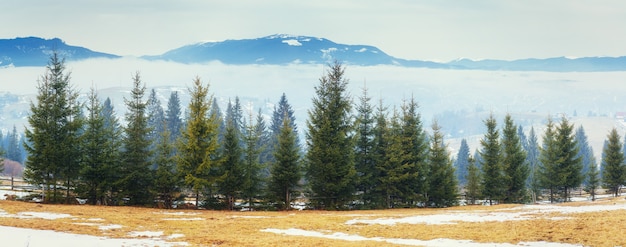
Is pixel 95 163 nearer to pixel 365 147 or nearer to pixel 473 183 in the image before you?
pixel 365 147

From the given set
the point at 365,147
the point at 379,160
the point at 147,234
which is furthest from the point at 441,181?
the point at 147,234

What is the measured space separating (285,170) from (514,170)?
2662cm

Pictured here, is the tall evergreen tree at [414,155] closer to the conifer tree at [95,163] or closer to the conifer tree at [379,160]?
the conifer tree at [379,160]

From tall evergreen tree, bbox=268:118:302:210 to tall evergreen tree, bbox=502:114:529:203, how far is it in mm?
23831

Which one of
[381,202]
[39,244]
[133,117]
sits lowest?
[381,202]

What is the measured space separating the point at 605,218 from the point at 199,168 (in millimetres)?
25155

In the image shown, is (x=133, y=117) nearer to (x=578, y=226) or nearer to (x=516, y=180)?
(x=578, y=226)

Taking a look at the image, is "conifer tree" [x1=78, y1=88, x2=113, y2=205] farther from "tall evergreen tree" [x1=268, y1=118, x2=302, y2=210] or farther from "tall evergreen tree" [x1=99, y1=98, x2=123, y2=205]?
"tall evergreen tree" [x1=268, y1=118, x2=302, y2=210]

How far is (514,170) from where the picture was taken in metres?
53.8

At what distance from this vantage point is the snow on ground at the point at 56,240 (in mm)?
15455

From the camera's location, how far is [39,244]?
15.3 metres

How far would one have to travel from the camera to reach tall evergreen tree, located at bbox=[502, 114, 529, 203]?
2094 inches

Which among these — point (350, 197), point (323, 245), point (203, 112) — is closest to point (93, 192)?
point (203, 112)

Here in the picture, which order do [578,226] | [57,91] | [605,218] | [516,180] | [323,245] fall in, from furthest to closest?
[516,180] → [57,91] → [605,218] → [578,226] → [323,245]
